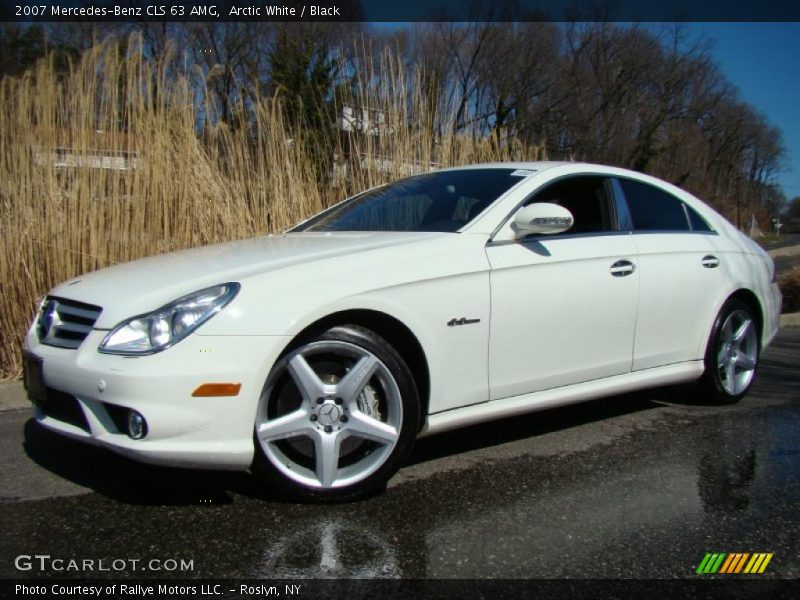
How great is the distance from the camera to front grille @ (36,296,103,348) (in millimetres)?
2980

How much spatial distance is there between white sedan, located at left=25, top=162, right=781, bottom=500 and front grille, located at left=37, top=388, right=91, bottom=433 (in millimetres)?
11

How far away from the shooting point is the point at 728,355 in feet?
15.2

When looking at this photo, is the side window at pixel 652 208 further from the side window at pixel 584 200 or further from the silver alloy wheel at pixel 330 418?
the silver alloy wheel at pixel 330 418

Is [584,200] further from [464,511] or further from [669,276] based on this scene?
[464,511]

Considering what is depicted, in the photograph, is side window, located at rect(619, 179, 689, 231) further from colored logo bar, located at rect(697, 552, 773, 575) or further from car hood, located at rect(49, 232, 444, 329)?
colored logo bar, located at rect(697, 552, 773, 575)

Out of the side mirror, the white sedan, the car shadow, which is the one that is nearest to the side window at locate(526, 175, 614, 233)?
the white sedan

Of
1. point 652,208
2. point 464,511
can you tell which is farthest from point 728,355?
point 464,511

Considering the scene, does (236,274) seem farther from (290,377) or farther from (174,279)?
(290,377)

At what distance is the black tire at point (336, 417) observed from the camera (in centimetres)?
289

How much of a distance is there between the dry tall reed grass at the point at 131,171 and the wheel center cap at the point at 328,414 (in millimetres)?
3176

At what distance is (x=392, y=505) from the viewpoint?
301cm

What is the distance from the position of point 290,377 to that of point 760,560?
1786 mm

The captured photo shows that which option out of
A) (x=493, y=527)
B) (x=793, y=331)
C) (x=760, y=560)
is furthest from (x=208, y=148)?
(x=793, y=331)

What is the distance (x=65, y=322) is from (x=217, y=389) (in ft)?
2.84
